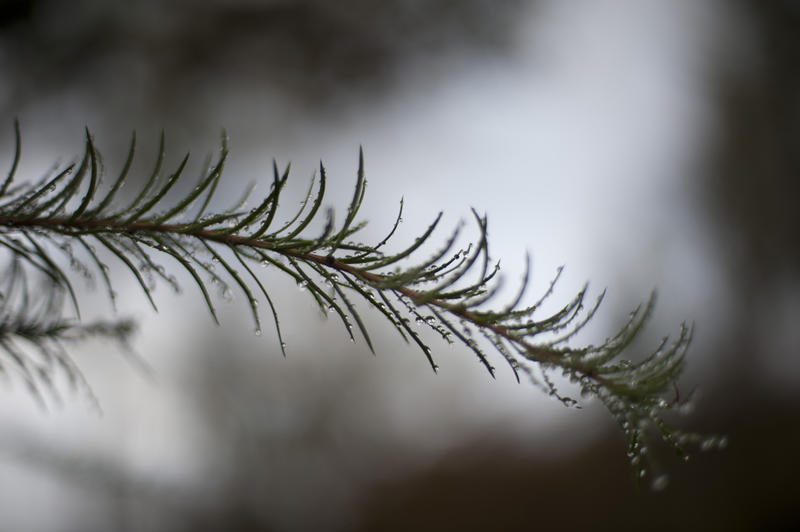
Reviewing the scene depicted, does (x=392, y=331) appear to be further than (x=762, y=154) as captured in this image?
No

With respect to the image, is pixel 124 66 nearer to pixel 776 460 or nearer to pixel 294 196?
pixel 294 196

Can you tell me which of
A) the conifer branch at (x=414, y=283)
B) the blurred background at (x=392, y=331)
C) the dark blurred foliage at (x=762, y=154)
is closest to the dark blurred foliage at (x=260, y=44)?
the blurred background at (x=392, y=331)

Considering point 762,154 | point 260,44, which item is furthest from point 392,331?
point 762,154

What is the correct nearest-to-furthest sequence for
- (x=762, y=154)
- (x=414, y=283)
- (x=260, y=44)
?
1. (x=414, y=283)
2. (x=260, y=44)
3. (x=762, y=154)

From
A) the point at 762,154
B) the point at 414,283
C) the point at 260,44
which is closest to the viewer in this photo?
the point at 414,283

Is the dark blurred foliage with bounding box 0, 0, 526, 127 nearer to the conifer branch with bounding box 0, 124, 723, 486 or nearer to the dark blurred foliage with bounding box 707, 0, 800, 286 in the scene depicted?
the dark blurred foliage with bounding box 707, 0, 800, 286

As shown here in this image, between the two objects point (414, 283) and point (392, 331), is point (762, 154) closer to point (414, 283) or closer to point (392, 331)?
point (392, 331)

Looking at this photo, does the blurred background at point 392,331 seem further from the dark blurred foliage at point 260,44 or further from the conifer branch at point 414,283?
the conifer branch at point 414,283

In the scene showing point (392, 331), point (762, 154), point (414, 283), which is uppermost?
point (762, 154)
